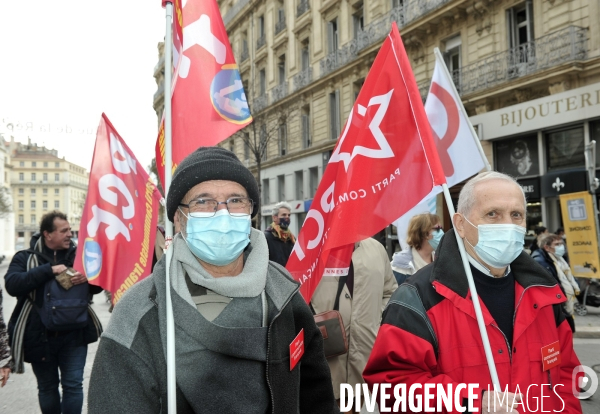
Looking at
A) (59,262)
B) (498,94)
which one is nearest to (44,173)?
(498,94)

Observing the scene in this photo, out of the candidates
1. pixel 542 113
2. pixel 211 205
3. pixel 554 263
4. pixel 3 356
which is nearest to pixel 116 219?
pixel 3 356

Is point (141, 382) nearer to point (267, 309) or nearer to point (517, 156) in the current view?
point (267, 309)

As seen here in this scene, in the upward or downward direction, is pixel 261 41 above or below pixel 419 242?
above

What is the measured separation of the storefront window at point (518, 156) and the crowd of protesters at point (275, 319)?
47.8 feet

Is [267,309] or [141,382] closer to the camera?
[141,382]

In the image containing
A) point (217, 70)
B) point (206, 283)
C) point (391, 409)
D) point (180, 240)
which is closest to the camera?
point (206, 283)

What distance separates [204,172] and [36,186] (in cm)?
11859

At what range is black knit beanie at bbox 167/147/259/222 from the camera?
81.7 inches

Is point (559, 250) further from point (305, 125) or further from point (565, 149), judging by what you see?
point (305, 125)

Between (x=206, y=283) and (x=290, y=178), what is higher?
(x=290, y=178)

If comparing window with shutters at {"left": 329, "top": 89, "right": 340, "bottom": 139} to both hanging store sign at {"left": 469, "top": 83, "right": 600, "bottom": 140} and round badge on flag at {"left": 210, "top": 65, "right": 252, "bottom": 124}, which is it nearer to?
hanging store sign at {"left": 469, "top": 83, "right": 600, "bottom": 140}

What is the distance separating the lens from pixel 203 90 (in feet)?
10.5

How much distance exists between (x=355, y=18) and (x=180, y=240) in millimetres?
24515

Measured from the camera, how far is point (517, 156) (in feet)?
54.1
